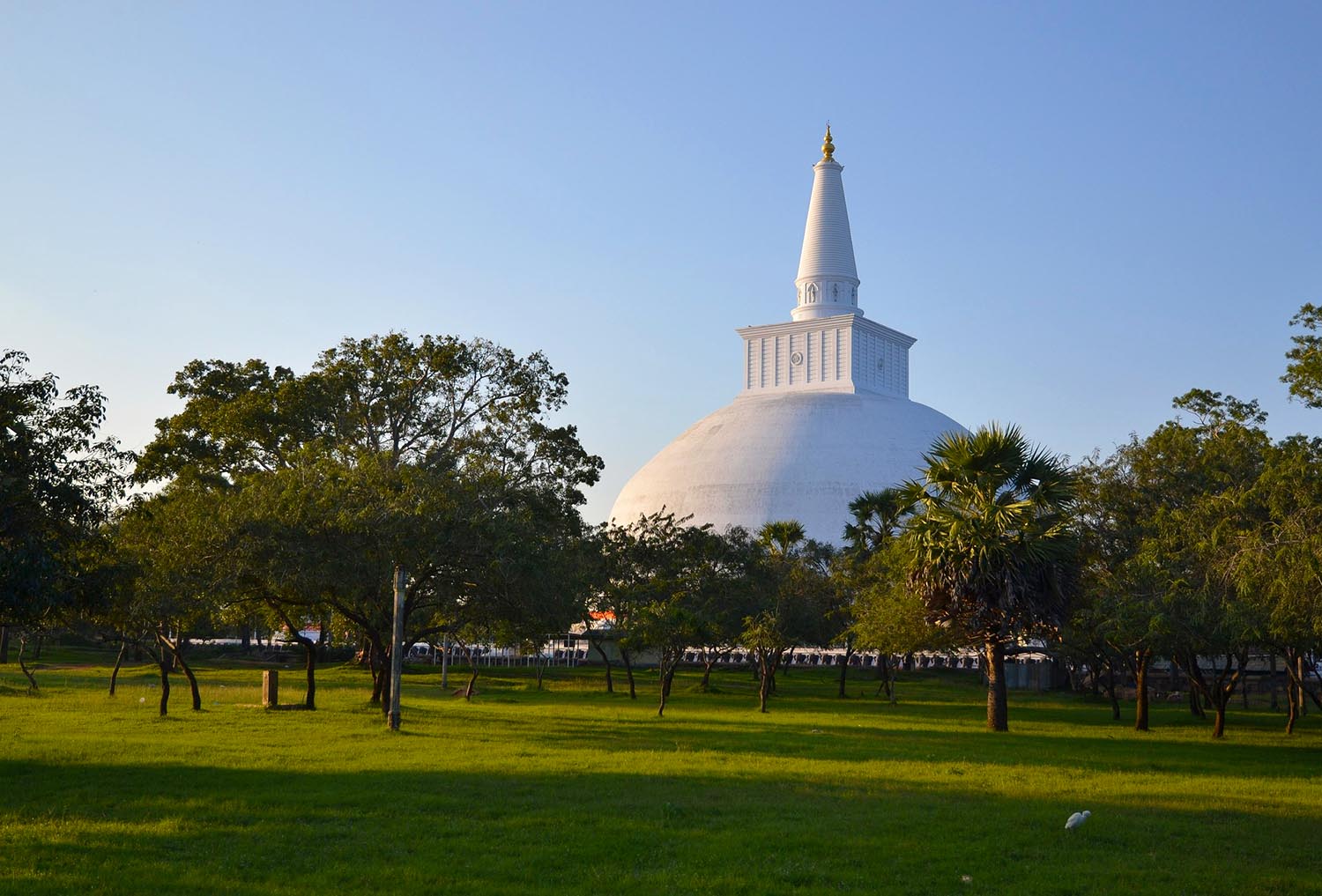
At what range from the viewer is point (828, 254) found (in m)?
82.5

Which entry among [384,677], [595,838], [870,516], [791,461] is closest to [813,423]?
[791,461]

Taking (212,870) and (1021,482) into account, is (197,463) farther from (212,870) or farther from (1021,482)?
(212,870)

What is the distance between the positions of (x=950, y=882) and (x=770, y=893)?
170 cm

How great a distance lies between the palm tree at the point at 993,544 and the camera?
91.6 feet

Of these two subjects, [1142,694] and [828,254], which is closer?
[1142,694]

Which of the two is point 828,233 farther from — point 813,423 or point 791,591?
point 791,591

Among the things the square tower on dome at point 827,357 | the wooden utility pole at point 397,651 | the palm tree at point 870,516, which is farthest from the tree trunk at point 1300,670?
the square tower on dome at point 827,357

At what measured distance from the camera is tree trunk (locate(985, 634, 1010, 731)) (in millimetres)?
29000

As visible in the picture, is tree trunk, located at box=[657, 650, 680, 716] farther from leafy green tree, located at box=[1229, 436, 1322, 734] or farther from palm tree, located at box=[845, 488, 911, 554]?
leafy green tree, located at box=[1229, 436, 1322, 734]

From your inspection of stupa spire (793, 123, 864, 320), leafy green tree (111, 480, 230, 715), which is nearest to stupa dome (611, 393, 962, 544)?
stupa spire (793, 123, 864, 320)

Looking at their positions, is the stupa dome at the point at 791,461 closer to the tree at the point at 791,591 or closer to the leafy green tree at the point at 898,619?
the tree at the point at 791,591

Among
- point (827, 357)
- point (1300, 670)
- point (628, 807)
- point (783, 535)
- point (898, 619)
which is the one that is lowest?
point (628, 807)

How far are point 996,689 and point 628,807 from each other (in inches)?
662

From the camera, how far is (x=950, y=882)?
10.9 metres
